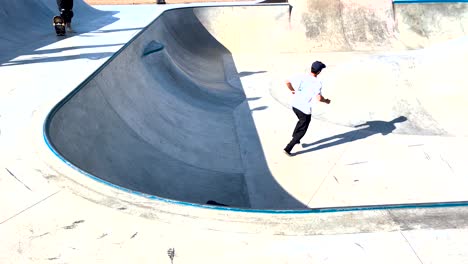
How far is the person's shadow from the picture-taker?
8.39m

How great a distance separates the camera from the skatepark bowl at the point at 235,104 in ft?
20.9

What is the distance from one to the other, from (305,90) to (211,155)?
96.9 inches

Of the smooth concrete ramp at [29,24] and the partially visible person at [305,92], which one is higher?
the smooth concrete ramp at [29,24]

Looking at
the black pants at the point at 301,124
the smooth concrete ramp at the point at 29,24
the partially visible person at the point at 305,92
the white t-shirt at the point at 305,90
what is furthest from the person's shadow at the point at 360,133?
the smooth concrete ramp at the point at 29,24

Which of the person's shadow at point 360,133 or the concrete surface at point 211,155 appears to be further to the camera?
the person's shadow at point 360,133

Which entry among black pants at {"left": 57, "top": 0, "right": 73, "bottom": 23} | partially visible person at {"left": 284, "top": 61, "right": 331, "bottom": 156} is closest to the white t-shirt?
partially visible person at {"left": 284, "top": 61, "right": 331, "bottom": 156}

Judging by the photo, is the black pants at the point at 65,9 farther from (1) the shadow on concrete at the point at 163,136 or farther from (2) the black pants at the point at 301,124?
(2) the black pants at the point at 301,124

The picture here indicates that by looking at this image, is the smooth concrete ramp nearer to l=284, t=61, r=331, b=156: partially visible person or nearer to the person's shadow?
l=284, t=61, r=331, b=156: partially visible person

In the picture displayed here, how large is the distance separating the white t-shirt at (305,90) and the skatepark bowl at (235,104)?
127 centimetres

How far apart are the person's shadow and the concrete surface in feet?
0.15

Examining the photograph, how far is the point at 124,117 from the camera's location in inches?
301

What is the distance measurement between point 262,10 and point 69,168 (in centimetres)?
1574

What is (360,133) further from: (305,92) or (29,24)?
(29,24)

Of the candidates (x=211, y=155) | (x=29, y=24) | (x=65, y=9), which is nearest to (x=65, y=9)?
(x=65, y=9)
